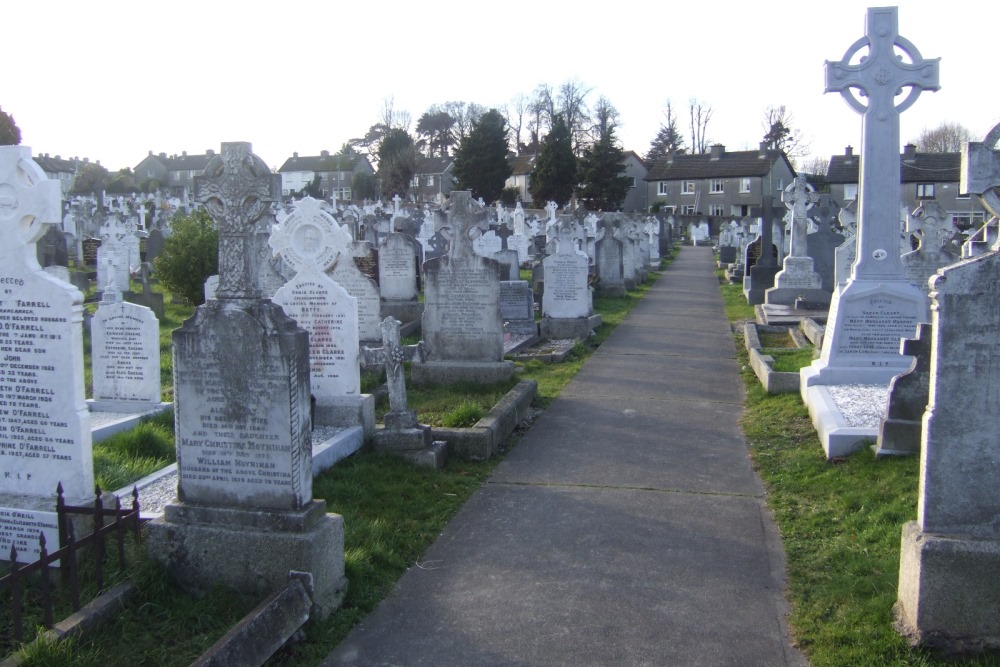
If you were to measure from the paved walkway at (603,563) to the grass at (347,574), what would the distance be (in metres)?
0.14

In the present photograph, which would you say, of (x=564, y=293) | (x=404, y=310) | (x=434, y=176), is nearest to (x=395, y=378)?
(x=564, y=293)

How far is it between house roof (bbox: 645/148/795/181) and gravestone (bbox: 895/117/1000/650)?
243ft

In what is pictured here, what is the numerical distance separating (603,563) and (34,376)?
3769mm

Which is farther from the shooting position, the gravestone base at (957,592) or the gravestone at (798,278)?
the gravestone at (798,278)

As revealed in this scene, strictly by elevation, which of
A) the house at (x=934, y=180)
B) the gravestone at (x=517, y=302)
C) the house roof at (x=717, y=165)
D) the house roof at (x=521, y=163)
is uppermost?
the house roof at (x=521, y=163)

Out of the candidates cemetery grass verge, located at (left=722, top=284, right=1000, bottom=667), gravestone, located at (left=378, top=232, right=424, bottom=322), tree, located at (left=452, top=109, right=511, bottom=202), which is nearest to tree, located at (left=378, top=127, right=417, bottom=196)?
tree, located at (left=452, top=109, right=511, bottom=202)

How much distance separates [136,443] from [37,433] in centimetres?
257

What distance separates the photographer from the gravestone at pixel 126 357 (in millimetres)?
9297

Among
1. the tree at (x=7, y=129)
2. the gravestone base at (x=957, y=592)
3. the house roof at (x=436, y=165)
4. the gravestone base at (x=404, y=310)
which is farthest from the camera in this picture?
the house roof at (x=436, y=165)

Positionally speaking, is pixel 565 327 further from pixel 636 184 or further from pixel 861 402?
pixel 636 184

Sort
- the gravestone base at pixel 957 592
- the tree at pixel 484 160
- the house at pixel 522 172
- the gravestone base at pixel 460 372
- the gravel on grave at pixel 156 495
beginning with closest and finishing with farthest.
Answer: the gravestone base at pixel 957 592
the gravel on grave at pixel 156 495
the gravestone base at pixel 460 372
the tree at pixel 484 160
the house at pixel 522 172

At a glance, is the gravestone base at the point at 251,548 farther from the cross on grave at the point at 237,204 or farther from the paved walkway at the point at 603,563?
the cross on grave at the point at 237,204

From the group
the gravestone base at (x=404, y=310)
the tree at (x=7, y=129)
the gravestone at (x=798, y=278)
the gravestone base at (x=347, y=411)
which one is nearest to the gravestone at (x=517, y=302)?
the gravestone base at (x=404, y=310)

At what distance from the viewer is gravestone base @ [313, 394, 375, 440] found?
838 centimetres
